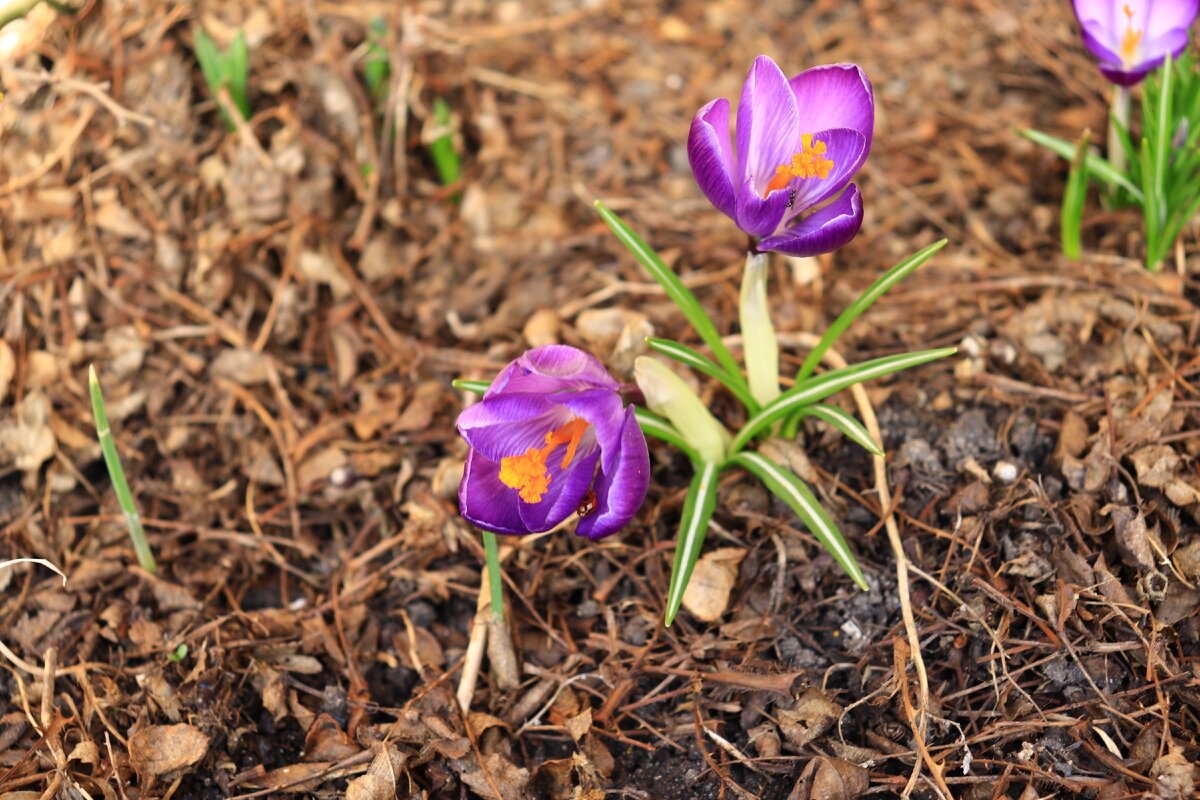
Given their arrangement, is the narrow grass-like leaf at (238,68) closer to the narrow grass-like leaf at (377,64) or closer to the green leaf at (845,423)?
the narrow grass-like leaf at (377,64)

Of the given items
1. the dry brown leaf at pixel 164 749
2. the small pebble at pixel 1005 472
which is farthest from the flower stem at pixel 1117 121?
the dry brown leaf at pixel 164 749

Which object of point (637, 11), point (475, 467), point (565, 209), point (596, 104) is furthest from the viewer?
point (637, 11)

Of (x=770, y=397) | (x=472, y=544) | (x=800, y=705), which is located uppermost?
(x=770, y=397)

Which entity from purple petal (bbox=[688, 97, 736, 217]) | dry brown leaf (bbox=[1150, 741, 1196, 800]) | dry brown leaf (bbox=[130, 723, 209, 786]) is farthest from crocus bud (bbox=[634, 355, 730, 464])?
dry brown leaf (bbox=[130, 723, 209, 786])

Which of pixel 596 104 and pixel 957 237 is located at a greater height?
pixel 596 104

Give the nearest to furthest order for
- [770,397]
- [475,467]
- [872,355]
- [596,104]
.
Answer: [475,467] < [770,397] < [872,355] < [596,104]

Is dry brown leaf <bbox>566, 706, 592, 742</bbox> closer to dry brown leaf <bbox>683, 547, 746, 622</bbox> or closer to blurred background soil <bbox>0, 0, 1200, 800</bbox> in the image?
blurred background soil <bbox>0, 0, 1200, 800</bbox>

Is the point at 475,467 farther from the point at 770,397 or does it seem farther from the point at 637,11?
the point at 637,11

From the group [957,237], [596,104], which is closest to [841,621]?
[957,237]
